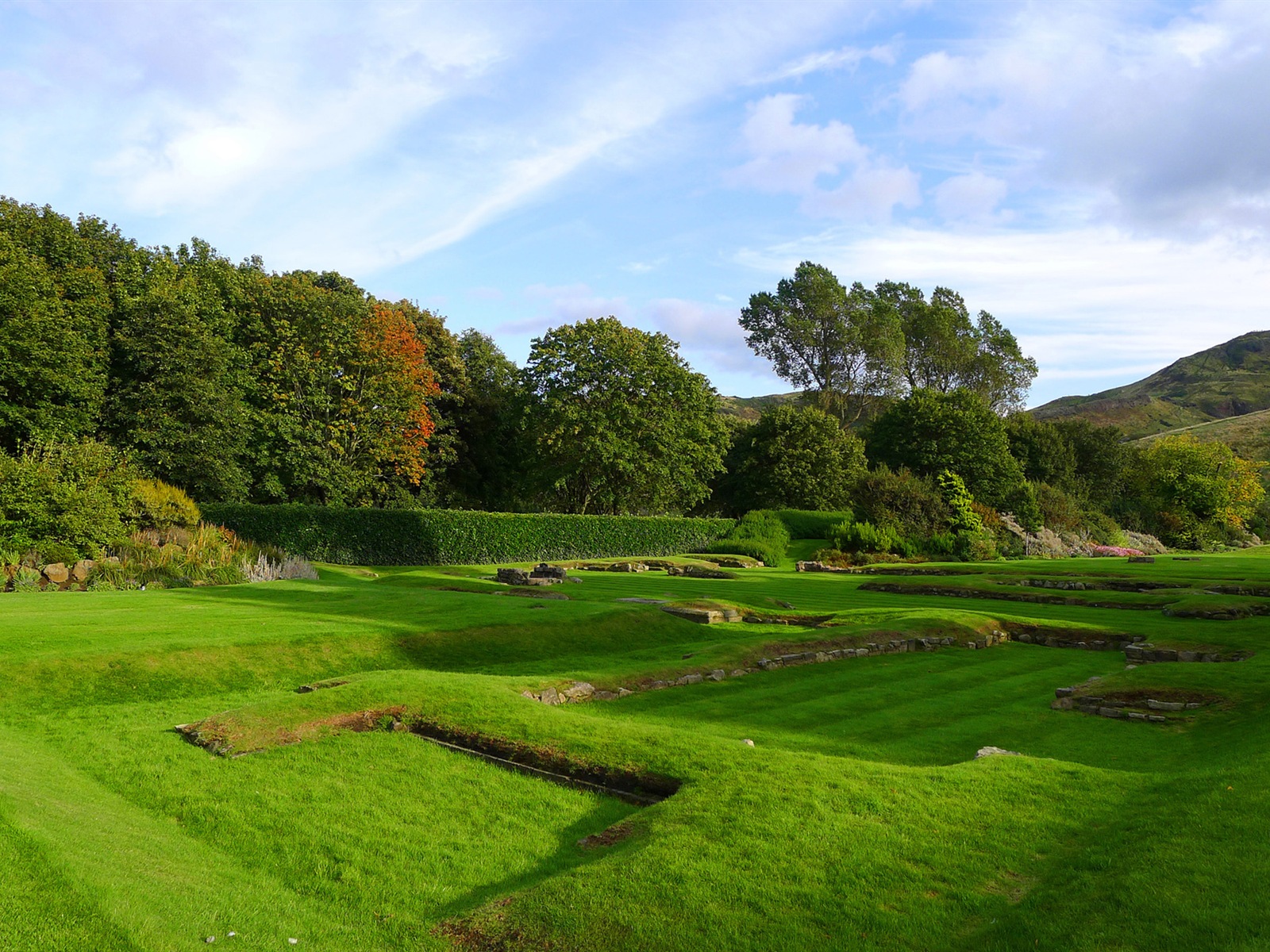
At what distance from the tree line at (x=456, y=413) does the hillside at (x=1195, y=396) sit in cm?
7871

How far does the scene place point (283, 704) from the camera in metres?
9.94

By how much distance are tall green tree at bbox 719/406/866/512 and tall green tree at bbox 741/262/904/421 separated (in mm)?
17252

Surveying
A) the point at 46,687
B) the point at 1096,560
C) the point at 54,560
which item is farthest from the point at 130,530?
the point at 1096,560

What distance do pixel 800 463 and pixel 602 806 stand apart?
48.8 m

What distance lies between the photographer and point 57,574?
2206cm

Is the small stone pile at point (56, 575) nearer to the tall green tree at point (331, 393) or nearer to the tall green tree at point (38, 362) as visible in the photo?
the tall green tree at point (38, 362)

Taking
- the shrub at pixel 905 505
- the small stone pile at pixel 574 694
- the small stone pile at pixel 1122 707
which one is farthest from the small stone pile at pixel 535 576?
the shrub at pixel 905 505

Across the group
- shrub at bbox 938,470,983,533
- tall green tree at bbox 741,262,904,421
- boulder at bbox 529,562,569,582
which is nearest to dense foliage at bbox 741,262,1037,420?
tall green tree at bbox 741,262,904,421

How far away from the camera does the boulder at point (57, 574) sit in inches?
864

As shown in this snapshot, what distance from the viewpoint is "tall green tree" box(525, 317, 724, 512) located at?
155 feet

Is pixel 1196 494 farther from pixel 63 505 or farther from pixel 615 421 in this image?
pixel 63 505

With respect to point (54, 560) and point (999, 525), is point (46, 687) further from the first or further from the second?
point (999, 525)

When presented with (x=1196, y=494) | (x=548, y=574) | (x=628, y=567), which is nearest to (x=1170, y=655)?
(x=548, y=574)

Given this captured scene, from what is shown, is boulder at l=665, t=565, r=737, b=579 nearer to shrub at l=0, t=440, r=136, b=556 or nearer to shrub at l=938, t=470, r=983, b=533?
shrub at l=938, t=470, r=983, b=533
